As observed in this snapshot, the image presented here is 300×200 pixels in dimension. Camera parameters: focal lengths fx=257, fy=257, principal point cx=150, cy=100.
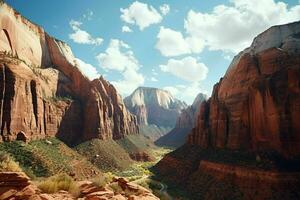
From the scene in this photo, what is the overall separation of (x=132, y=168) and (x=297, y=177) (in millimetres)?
49613

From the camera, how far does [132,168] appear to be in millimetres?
80188

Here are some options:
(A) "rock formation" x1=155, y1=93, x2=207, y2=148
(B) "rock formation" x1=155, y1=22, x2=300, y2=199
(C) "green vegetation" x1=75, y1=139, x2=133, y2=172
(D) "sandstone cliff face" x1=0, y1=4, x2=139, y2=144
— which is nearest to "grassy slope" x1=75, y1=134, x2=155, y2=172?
(C) "green vegetation" x1=75, y1=139, x2=133, y2=172

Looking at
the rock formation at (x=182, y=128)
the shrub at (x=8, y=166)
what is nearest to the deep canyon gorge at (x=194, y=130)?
the shrub at (x=8, y=166)

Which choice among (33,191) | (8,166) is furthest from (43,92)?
(33,191)

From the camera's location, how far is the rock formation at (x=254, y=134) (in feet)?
141

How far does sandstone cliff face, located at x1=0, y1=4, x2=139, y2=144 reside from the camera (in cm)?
5031

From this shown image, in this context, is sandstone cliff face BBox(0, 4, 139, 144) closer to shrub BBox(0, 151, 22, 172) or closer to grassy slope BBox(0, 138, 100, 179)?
grassy slope BBox(0, 138, 100, 179)

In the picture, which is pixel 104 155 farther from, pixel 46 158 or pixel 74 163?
pixel 46 158

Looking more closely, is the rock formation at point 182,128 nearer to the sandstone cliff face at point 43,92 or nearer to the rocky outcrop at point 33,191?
the sandstone cliff face at point 43,92

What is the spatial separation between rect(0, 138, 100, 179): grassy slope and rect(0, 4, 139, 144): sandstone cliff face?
249cm

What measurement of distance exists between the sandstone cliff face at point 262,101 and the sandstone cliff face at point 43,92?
37348 millimetres

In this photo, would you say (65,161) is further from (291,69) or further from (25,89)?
(291,69)

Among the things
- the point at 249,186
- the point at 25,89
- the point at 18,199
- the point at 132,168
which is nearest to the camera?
the point at 18,199

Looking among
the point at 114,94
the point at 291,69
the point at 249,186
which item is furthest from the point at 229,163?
the point at 114,94
